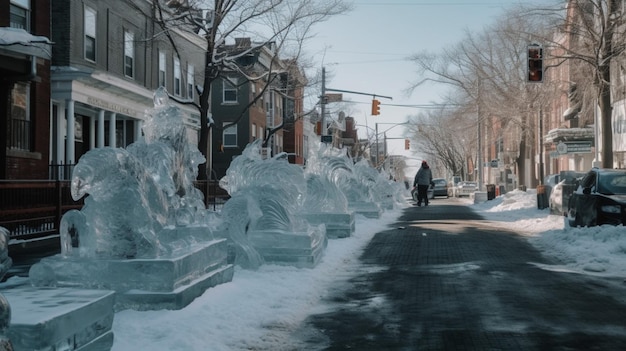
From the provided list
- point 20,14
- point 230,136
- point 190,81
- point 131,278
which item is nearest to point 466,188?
point 230,136

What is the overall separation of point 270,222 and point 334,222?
15.3ft

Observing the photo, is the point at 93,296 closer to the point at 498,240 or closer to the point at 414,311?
the point at 414,311

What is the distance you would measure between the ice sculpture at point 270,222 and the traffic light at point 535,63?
Answer: 10841 millimetres

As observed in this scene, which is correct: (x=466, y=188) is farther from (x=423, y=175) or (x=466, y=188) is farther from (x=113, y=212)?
(x=113, y=212)

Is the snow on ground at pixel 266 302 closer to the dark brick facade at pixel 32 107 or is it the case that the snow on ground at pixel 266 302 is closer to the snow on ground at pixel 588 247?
the snow on ground at pixel 588 247

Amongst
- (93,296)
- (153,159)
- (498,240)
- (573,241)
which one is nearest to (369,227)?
(498,240)

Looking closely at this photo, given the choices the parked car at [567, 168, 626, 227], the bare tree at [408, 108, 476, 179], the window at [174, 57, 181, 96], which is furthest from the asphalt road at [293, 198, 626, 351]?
the bare tree at [408, 108, 476, 179]

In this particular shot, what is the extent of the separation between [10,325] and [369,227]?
14518mm

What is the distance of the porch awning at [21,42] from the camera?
50.4ft

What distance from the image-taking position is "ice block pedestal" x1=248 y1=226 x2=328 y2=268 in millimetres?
9625

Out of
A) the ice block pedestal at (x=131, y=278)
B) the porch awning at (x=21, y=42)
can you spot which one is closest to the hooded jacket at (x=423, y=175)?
the porch awning at (x=21, y=42)

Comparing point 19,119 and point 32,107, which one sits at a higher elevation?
point 32,107

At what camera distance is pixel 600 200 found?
14.2 metres

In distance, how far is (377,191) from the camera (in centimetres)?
2589
